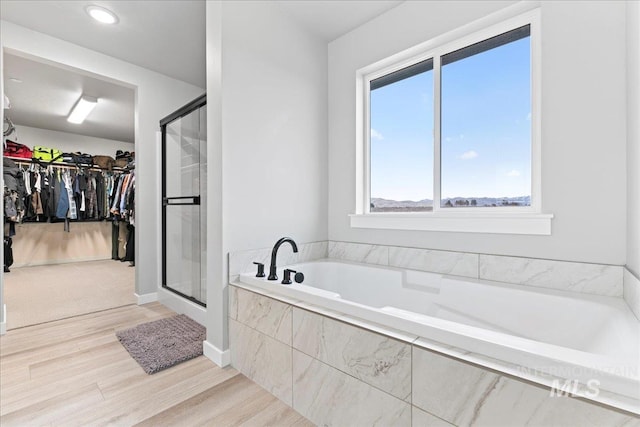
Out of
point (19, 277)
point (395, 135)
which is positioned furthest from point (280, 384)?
point (19, 277)

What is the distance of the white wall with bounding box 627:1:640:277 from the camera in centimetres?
118

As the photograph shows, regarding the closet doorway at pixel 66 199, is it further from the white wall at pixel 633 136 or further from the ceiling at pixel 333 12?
the white wall at pixel 633 136

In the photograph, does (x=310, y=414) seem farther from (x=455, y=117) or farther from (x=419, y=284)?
(x=455, y=117)

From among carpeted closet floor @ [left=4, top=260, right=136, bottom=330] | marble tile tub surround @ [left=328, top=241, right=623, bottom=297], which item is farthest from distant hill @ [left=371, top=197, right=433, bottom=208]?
carpeted closet floor @ [left=4, top=260, right=136, bottom=330]

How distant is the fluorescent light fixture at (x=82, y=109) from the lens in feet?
13.0

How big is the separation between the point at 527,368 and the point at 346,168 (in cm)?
193

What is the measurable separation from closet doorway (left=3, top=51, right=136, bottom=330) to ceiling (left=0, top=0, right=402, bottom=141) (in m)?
0.03

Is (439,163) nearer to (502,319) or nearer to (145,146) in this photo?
(502,319)

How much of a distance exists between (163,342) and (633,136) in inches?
114

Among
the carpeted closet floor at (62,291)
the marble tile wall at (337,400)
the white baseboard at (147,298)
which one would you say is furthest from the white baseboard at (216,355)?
the carpeted closet floor at (62,291)

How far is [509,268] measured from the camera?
66.5 inches

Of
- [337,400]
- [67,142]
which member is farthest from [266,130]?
[67,142]

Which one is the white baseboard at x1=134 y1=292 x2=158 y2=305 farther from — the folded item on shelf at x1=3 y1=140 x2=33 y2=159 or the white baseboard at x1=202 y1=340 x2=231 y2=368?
the folded item on shelf at x1=3 y1=140 x2=33 y2=159

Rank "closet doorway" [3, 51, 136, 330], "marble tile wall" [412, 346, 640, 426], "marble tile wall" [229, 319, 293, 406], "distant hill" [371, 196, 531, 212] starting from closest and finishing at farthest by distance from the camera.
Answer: "marble tile wall" [412, 346, 640, 426] < "marble tile wall" [229, 319, 293, 406] < "distant hill" [371, 196, 531, 212] < "closet doorway" [3, 51, 136, 330]
